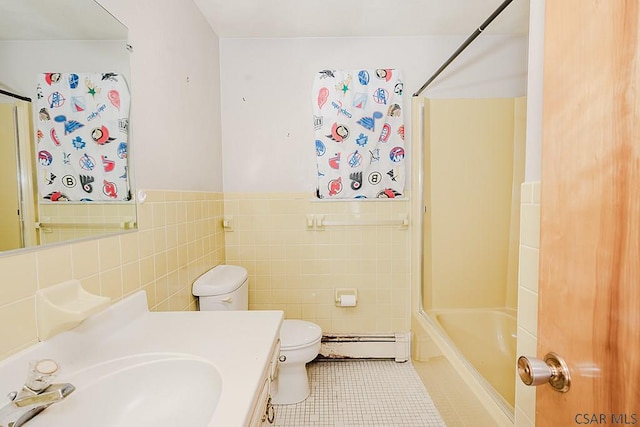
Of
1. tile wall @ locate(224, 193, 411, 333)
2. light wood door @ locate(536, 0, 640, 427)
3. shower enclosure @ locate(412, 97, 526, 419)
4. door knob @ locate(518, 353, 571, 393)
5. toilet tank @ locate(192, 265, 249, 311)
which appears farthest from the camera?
tile wall @ locate(224, 193, 411, 333)

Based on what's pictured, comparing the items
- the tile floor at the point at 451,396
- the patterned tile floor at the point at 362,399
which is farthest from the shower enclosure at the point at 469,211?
the patterned tile floor at the point at 362,399

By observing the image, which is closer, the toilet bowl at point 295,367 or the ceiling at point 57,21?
the ceiling at point 57,21

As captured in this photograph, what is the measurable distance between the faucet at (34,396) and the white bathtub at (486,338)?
1.50 meters

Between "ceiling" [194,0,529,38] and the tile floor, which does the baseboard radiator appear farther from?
"ceiling" [194,0,529,38]

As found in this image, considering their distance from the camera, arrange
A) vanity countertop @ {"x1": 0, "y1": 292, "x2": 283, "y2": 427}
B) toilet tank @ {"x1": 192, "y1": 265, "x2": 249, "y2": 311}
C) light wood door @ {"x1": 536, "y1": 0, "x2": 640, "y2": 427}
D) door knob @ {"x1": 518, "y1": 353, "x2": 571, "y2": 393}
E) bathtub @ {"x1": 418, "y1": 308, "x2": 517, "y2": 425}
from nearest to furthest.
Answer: light wood door @ {"x1": 536, "y1": 0, "x2": 640, "y2": 427} → door knob @ {"x1": 518, "y1": 353, "x2": 571, "y2": 393} → vanity countertop @ {"x1": 0, "y1": 292, "x2": 283, "y2": 427} → bathtub @ {"x1": 418, "y1": 308, "x2": 517, "y2": 425} → toilet tank @ {"x1": 192, "y1": 265, "x2": 249, "y2": 311}

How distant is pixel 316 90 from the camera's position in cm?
214

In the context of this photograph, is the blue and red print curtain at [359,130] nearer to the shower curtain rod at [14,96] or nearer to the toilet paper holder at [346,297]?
the toilet paper holder at [346,297]

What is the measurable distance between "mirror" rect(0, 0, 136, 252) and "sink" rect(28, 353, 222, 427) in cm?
37

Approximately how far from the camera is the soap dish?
76 cm

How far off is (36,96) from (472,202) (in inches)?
86.4

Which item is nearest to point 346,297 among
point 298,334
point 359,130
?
point 298,334

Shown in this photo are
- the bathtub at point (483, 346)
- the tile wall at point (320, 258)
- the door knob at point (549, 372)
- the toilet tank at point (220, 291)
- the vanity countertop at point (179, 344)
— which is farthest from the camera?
the tile wall at point (320, 258)

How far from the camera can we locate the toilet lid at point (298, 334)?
178 cm

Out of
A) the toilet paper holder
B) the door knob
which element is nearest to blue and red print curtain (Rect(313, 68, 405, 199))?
the toilet paper holder
